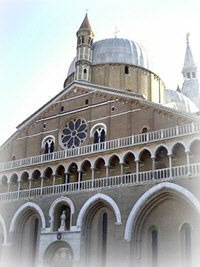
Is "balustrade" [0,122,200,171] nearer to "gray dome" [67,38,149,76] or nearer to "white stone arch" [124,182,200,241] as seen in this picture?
"white stone arch" [124,182,200,241]

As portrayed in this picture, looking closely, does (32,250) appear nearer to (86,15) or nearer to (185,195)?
(185,195)

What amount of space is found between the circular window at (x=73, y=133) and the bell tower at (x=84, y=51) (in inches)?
152

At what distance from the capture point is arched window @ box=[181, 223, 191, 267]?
59.3 feet

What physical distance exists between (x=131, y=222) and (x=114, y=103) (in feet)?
23.2

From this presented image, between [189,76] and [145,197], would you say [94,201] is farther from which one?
[189,76]

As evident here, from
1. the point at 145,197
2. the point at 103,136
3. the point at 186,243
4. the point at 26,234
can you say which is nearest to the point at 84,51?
the point at 103,136

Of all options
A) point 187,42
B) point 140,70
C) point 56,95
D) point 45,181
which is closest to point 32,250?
point 45,181

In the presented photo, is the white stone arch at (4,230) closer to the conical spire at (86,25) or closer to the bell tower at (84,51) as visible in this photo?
the bell tower at (84,51)

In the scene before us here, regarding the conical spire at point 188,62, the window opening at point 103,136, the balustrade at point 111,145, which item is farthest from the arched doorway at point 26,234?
the conical spire at point 188,62

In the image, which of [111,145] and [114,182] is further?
[111,145]

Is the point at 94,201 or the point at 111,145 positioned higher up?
the point at 111,145

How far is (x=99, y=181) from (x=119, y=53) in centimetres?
1264

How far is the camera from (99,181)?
21.8 metres

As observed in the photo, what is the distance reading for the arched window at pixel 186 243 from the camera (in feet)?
59.3
